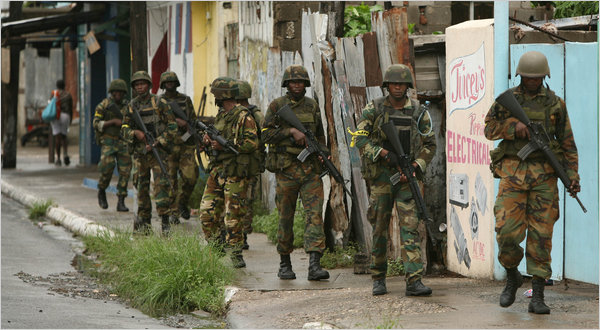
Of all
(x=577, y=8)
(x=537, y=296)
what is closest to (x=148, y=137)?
(x=577, y=8)

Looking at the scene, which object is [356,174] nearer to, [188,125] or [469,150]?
[469,150]

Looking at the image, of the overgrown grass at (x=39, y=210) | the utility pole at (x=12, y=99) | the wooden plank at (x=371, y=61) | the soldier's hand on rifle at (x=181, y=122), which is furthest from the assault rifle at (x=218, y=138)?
the utility pole at (x=12, y=99)

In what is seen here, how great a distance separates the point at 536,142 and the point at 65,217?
353 inches

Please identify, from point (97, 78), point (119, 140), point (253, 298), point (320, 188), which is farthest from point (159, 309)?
point (97, 78)

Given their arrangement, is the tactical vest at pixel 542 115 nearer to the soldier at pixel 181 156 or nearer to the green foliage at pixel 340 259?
the green foliage at pixel 340 259

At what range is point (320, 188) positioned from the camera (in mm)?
9125

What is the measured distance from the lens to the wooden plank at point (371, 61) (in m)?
9.45

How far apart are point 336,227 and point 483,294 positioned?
2365 mm

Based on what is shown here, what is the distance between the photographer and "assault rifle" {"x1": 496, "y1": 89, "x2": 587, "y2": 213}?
714 centimetres

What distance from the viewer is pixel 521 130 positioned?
7172 mm

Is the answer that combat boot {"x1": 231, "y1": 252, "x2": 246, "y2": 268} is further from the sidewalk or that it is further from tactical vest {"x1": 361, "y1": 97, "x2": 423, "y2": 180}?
tactical vest {"x1": 361, "y1": 97, "x2": 423, "y2": 180}

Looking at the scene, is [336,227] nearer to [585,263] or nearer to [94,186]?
[585,263]

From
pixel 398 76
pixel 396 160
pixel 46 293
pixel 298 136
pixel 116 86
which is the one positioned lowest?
pixel 46 293

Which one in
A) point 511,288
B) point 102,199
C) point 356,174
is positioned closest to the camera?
point 511,288
